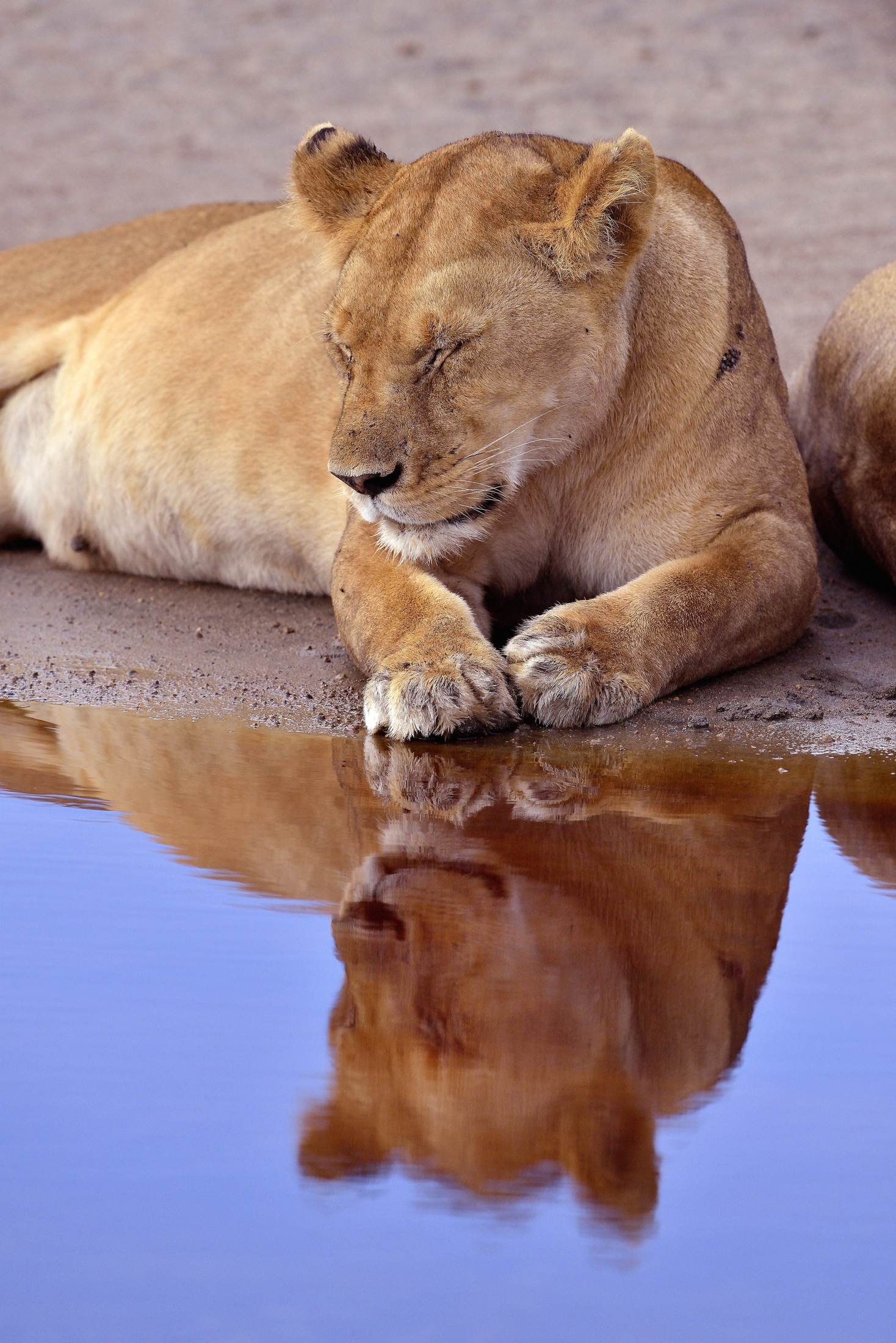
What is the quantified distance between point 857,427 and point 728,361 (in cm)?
74

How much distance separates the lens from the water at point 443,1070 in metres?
1.19

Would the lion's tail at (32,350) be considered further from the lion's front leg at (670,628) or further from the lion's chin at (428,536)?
the lion's front leg at (670,628)

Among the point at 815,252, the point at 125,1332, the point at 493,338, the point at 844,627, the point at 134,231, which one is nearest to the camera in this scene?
the point at 125,1332

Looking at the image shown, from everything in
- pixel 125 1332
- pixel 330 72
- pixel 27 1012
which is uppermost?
pixel 125 1332

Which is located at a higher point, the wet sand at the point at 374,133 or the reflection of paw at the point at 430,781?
the reflection of paw at the point at 430,781

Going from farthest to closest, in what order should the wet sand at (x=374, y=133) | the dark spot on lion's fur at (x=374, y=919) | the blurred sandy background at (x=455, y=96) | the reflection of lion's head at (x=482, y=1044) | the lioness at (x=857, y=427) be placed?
the blurred sandy background at (x=455, y=96)
the lioness at (x=857, y=427)
the wet sand at (x=374, y=133)
the dark spot on lion's fur at (x=374, y=919)
the reflection of lion's head at (x=482, y=1044)

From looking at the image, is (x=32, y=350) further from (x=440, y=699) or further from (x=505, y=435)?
(x=440, y=699)

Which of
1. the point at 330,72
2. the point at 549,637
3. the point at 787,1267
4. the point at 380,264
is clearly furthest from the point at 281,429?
the point at 330,72

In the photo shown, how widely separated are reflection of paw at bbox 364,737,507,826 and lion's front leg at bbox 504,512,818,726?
9.0 inches

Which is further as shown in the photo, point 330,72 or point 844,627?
point 330,72

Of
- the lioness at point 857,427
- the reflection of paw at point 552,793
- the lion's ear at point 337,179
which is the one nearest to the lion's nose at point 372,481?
the reflection of paw at point 552,793

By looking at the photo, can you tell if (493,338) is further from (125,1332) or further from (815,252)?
(815,252)

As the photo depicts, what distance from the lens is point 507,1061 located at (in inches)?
59.6

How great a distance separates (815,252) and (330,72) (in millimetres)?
4352
